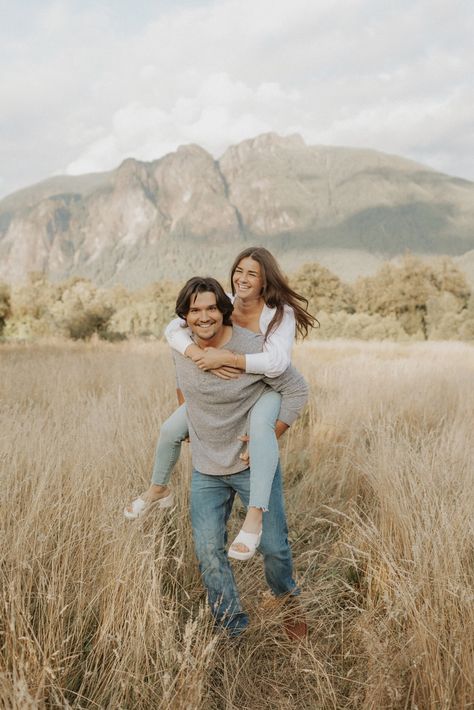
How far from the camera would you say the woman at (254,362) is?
2.26m

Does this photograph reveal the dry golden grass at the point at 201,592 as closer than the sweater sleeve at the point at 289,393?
Yes

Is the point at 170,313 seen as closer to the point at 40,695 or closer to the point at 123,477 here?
the point at 123,477

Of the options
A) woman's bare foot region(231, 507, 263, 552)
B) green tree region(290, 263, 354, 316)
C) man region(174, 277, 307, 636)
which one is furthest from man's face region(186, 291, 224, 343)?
green tree region(290, 263, 354, 316)

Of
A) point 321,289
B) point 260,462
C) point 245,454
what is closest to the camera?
point 260,462

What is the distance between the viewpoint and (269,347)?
101 inches

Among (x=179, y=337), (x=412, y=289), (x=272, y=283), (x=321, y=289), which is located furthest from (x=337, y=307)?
(x=179, y=337)

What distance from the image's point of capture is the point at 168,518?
316cm

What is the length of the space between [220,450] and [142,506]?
0.57m

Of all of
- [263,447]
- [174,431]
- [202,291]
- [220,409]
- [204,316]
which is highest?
[202,291]

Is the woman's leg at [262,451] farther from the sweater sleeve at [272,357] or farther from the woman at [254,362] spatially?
the sweater sleeve at [272,357]

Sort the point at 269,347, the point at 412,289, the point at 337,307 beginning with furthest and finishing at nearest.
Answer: the point at 337,307
the point at 412,289
the point at 269,347

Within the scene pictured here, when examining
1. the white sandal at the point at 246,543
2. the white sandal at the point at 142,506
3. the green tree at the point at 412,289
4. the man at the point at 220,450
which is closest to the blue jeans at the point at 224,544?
the man at the point at 220,450

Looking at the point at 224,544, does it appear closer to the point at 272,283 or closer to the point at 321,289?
the point at 272,283

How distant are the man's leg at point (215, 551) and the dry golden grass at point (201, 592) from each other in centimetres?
10
